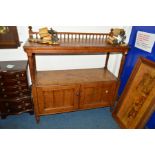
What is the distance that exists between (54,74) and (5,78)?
73cm

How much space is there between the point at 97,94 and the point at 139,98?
0.63m

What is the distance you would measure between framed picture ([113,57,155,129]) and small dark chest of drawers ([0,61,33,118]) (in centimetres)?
157

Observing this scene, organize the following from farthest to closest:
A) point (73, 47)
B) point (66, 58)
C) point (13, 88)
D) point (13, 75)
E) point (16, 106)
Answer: point (66, 58) < point (16, 106) < point (13, 88) < point (13, 75) < point (73, 47)

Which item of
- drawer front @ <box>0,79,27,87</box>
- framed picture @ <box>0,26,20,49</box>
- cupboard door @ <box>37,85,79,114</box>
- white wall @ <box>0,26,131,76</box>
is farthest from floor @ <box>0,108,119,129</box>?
framed picture @ <box>0,26,20,49</box>

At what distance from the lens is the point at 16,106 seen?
2.22 metres

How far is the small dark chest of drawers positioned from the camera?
6.41 feet

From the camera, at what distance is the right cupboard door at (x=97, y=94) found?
2135mm

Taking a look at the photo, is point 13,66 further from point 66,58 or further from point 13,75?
point 66,58

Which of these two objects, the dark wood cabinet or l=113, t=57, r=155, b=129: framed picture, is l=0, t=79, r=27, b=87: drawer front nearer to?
the dark wood cabinet

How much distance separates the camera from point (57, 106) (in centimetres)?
216

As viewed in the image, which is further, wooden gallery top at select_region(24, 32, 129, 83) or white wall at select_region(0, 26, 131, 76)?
white wall at select_region(0, 26, 131, 76)

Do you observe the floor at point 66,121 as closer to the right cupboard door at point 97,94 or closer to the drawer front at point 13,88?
the right cupboard door at point 97,94

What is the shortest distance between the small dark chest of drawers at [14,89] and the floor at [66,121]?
139 millimetres

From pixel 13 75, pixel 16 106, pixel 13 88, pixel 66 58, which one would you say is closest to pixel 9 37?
pixel 13 75
